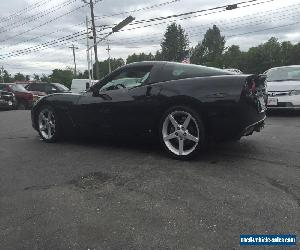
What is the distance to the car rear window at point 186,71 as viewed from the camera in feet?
16.6

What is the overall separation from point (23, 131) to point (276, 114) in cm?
637

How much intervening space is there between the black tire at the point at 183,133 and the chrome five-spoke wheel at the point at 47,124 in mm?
2262

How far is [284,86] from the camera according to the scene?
916 centimetres

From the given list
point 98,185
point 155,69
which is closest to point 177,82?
point 155,69

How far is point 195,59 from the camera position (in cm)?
9331

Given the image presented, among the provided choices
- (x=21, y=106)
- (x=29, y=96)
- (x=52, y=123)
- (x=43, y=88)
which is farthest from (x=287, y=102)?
(x=43, y=88)

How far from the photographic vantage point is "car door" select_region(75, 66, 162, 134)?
5184mm

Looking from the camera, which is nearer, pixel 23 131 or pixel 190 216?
pixel 190 216

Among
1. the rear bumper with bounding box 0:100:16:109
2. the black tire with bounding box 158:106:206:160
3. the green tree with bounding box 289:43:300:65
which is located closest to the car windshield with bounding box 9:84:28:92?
the rear bumper with bounding box 0:100:16:109

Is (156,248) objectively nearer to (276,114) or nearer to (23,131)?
(23,131)

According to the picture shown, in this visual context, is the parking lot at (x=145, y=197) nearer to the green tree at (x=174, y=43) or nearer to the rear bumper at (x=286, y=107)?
the rear bumper at (x=286, y=107)

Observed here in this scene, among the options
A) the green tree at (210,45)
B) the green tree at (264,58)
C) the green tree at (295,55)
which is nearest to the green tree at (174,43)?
the green tree at (210,45)

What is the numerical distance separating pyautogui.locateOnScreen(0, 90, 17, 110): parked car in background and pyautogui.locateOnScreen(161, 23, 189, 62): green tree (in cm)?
7370

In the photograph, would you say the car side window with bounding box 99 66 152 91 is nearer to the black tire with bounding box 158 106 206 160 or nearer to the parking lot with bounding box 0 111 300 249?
the black tire with bounding box 158 106 206 160
